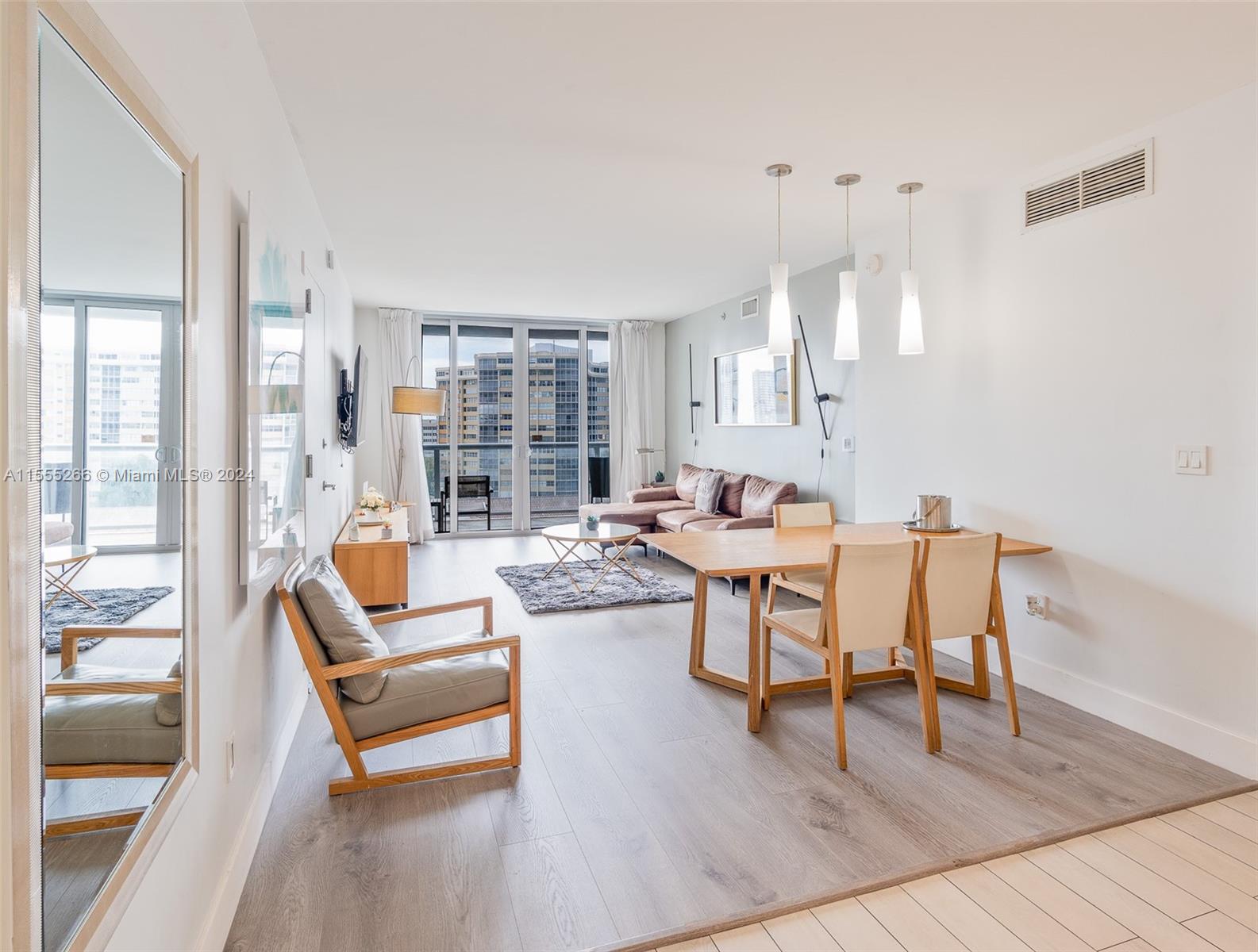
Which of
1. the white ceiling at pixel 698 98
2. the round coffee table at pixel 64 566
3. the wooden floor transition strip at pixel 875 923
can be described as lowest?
the wooden floor transition strip at pixel 875 923

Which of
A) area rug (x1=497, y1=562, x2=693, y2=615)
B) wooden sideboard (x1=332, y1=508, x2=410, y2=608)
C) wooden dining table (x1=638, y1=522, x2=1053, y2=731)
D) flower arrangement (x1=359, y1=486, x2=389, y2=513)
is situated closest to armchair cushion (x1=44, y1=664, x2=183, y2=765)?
wooden dining table (x1=638, y1=522, x2=1053, y2=731)

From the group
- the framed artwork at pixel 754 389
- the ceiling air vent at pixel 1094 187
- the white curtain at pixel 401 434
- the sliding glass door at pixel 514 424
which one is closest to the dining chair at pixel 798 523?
the ceiling air vent at pixel 1094 187

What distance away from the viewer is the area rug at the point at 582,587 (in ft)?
16.7

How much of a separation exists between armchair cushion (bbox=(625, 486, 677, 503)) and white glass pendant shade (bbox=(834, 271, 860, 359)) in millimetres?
4256

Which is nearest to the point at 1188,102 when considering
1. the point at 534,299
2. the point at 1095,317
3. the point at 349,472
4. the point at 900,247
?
the point at 1095,317

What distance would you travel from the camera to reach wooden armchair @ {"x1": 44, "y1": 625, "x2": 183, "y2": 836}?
0.91m

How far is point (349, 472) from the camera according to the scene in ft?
22.0

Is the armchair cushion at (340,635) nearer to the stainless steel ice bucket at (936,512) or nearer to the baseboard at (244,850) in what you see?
the baseboard at (244,850)

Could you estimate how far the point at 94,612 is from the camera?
1.00 metres

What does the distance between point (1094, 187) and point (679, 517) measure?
4.14 metres

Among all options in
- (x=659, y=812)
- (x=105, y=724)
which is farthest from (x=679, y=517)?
(x=105, y=724)

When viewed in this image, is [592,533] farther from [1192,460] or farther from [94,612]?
[94,612]

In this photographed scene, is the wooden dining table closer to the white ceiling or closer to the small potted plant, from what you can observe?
the white ceiling

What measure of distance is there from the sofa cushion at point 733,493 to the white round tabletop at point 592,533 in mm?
1269
